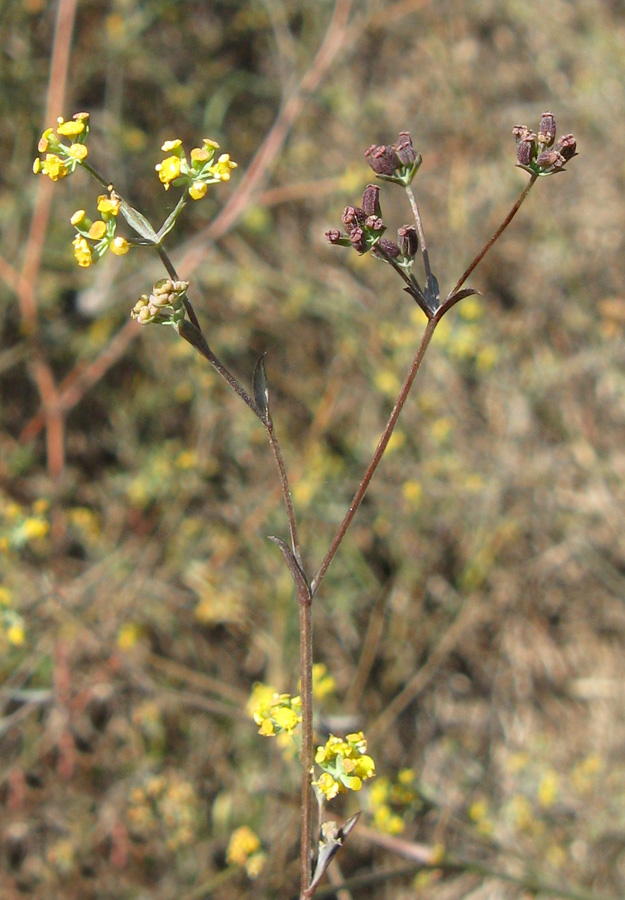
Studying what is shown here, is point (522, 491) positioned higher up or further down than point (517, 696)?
higher up

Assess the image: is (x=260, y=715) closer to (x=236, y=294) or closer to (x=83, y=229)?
(x=83, y=229)

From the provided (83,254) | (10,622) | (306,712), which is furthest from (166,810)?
(83,254)

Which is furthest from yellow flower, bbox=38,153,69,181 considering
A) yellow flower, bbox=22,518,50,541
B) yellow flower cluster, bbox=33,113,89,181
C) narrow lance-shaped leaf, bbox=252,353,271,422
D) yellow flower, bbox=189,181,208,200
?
yellow flower, bbox=22,518,50,541

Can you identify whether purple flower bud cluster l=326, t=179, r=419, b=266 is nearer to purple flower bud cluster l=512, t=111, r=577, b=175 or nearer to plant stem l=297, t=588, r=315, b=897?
purple flower bud cluster l=512, t=111, r=577, b=175

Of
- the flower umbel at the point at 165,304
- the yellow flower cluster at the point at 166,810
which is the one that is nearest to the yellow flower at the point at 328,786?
the flower umbel at the point at 165,304

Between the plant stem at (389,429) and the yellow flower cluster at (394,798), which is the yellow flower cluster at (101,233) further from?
the yellow flower cluster at (394,798)

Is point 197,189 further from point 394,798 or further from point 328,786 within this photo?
point 394,798

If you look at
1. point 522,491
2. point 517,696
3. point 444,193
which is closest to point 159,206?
point 444,193
